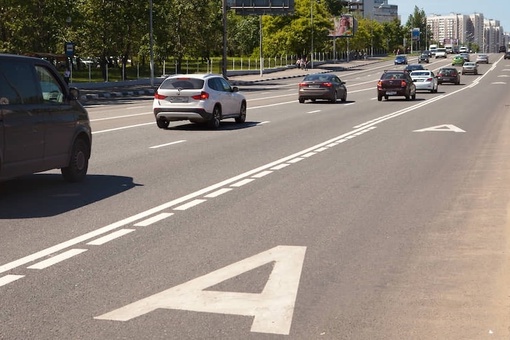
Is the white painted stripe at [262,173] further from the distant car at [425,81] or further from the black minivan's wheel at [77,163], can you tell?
the distant car at [425,81]

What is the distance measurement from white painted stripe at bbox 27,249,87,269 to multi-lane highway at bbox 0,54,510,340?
44mm

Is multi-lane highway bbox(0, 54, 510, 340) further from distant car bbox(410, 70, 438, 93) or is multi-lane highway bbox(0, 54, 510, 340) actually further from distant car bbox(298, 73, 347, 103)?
distant car bbox(410, 70, 438, 93)

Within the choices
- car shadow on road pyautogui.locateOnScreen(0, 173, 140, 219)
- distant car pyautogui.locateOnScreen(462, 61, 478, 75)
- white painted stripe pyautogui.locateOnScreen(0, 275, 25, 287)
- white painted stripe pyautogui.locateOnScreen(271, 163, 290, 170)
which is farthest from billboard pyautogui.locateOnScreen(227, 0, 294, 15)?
white painted stripe pyautogui.locateOnScreen(0, 275, 25, 287)

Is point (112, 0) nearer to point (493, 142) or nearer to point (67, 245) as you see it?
point (493, 142)

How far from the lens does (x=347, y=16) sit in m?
146

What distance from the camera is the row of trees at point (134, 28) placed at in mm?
55688

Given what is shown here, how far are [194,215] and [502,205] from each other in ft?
13.0

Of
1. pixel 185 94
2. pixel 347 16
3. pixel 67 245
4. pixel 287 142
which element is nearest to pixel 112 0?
pixel 185 94

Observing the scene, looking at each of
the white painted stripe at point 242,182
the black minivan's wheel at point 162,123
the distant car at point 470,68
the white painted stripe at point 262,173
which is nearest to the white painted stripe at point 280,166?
the white painted stripe at point 262,173

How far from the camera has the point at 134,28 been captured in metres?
66.1

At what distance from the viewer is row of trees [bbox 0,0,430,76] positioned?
183 feet

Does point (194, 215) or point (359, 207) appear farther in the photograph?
point (359, 207)

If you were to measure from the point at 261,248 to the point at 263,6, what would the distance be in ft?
216

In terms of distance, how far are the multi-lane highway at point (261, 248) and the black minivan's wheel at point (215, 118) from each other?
22.9 ft
